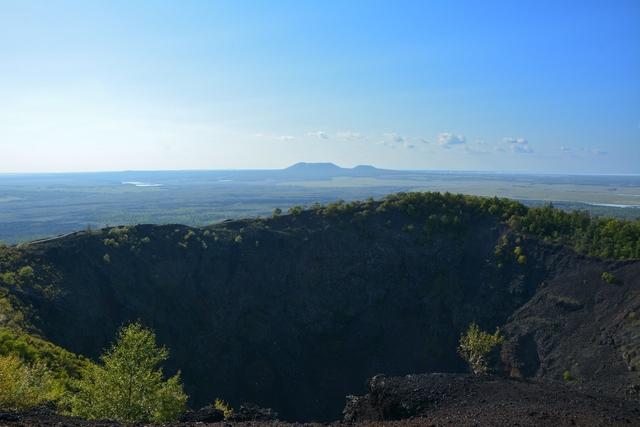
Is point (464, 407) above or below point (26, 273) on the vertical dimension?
below

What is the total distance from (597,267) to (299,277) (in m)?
32.8

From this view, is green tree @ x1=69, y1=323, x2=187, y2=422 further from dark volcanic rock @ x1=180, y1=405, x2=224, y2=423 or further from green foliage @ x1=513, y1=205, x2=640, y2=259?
green foliage @ x1=513, y1=205, x2=640, y2=259

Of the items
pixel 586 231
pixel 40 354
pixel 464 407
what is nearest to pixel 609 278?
pixel 586 231

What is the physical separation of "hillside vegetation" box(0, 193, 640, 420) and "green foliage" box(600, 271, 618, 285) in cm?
83

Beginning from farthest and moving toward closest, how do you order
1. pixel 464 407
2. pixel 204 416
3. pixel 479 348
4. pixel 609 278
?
pixel 609 278, pixel 479 348, pixel 464 407, pixel 204 416

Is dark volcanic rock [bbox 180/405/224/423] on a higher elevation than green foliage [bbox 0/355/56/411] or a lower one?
lower

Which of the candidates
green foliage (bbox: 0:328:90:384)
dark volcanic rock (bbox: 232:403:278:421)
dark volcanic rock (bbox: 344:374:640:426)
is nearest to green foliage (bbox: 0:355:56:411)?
green foliage (bbox: 0:328:90:384)

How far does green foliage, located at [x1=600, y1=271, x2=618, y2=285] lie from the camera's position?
4788cm

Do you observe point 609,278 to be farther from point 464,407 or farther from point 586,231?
point 464,407

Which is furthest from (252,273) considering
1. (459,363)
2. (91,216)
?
(91,216)

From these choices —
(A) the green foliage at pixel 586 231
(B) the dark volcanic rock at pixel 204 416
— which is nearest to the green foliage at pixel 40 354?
(B) the dark volcanic rock at pixel 204 416

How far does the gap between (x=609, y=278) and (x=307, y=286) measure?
Answer: 32002 millimetres

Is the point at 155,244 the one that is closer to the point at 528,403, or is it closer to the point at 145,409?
Result: the point at 145,409

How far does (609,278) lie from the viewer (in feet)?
158
